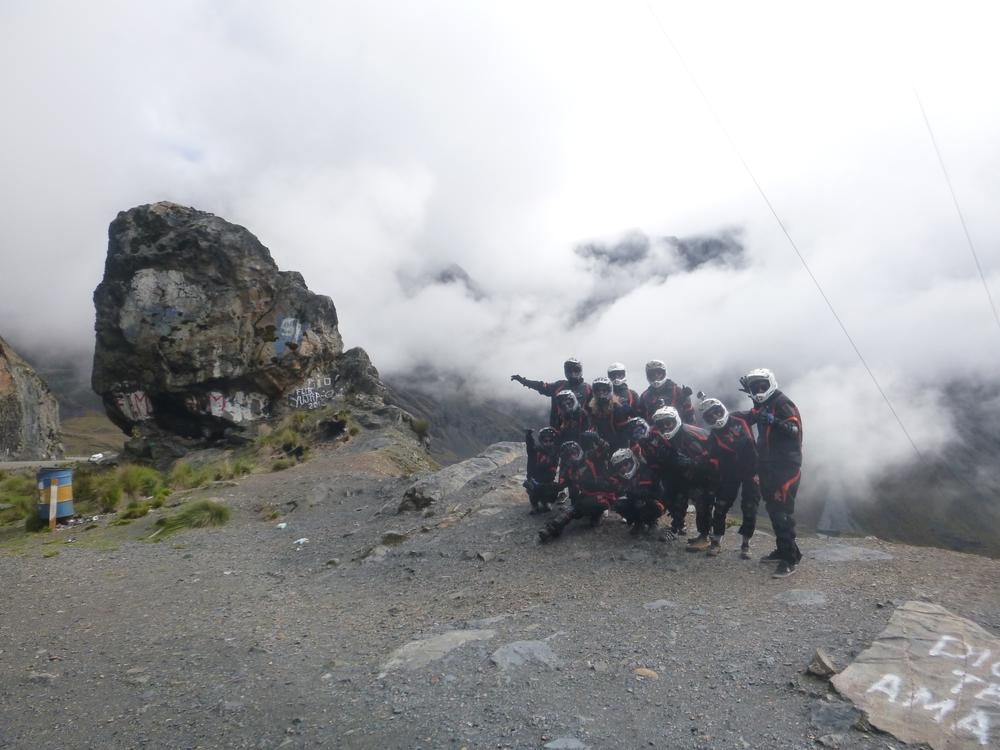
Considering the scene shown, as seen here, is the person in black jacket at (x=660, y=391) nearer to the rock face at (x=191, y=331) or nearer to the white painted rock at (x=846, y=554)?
the white painted rock at (x=846, y=554)

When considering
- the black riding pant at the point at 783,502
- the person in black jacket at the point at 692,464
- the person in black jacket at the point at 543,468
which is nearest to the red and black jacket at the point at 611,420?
the person in black jacket at the point at 543,468

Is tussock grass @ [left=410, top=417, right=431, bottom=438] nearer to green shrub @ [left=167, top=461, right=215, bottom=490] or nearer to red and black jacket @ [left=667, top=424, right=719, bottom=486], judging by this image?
green shrub @ [left=167, top=461, right=215, bottom=490]

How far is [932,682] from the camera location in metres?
4.44

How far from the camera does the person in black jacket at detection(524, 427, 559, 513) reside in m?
10.4

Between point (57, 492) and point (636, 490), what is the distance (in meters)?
11.1

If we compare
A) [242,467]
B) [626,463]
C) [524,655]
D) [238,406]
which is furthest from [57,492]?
[524,655]

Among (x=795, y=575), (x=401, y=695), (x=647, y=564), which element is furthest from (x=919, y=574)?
(x=401, y=695)

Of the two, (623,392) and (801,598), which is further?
(623,392)

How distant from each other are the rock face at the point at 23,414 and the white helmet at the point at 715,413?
117ft

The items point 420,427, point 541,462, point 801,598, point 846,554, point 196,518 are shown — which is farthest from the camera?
point 420,427

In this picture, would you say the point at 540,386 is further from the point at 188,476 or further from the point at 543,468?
the point at 188,476

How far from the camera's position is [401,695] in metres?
4.82

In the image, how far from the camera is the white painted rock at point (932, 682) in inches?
154

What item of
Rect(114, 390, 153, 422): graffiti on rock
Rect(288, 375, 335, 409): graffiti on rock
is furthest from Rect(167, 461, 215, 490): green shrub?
Rect(288, 375, 335, 409): graffiti on rock
